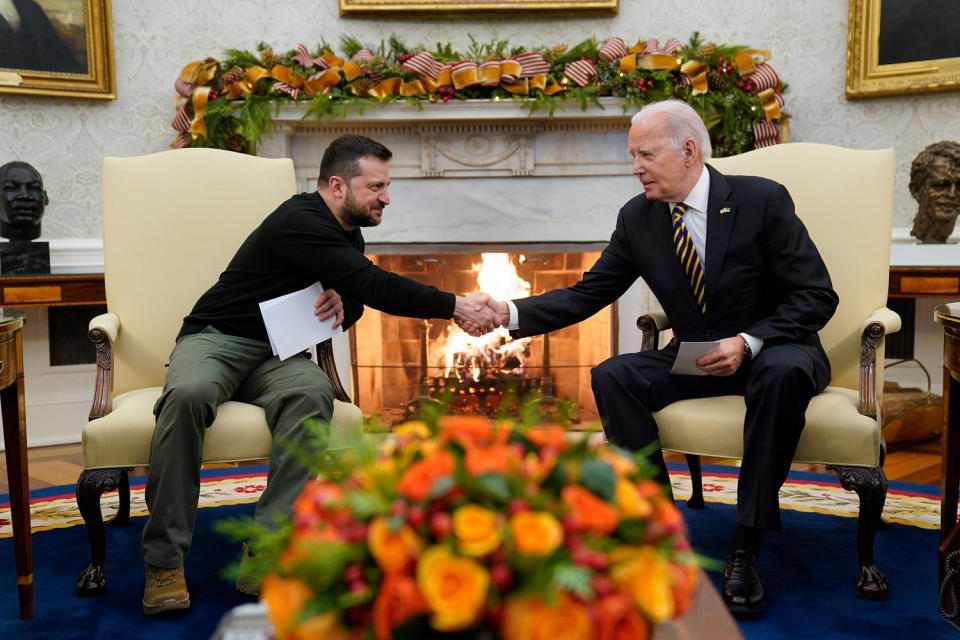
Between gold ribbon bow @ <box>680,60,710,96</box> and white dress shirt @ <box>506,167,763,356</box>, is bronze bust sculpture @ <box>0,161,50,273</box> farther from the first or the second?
gold ribbon bow @ <box>680,60,710,96</box>

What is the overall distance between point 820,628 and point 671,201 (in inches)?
48.6

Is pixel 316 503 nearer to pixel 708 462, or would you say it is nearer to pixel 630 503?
pixel 630 503

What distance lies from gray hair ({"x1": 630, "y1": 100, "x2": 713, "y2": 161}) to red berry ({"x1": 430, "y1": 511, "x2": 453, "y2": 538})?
74.0 inches

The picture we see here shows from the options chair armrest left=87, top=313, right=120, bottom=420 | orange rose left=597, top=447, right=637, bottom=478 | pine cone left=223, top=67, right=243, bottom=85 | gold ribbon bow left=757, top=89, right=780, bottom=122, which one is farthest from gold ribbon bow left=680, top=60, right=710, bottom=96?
orange rose left=597, top=447, right=637, bottom=478

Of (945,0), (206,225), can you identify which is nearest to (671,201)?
(206,225)

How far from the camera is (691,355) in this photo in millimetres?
2225

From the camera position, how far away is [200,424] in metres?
2.10

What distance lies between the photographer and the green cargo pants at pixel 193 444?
206cm

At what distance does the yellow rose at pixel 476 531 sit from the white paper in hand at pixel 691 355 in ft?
5.04

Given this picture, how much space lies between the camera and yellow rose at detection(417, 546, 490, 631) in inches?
28.4

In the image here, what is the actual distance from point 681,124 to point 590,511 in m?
1.85

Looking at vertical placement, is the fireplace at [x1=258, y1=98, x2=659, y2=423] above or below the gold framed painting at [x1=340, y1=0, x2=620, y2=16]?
below

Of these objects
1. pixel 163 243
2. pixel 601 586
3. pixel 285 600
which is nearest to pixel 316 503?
pixel 285 600

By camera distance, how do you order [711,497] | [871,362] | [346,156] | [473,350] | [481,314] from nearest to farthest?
1. [871,362]
2. [346,156]
3. [481,314]
4. [711,497]
5. [473,350]
